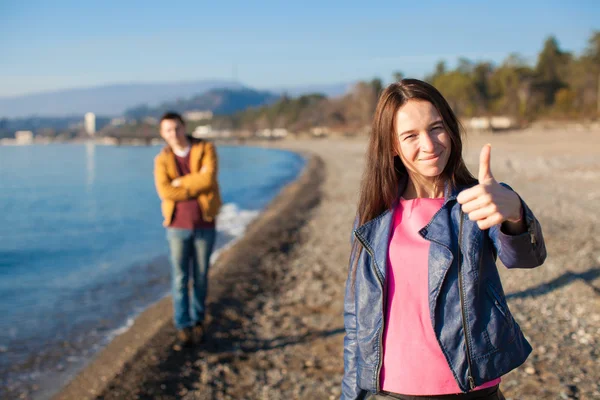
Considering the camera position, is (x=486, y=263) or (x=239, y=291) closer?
(x=486, y=263)

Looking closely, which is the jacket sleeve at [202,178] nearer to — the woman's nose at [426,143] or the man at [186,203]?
the man at [186,203]

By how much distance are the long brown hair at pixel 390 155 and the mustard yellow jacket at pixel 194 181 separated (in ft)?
11.8

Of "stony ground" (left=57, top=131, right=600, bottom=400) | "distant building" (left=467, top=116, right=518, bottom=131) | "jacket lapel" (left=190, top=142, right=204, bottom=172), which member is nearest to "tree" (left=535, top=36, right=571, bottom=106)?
"distant building" (left=467, top=116, right=518, bottom=131)

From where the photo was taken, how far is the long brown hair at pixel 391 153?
79.3 inches

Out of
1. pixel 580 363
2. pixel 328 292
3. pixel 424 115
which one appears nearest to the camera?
pixel 424 115

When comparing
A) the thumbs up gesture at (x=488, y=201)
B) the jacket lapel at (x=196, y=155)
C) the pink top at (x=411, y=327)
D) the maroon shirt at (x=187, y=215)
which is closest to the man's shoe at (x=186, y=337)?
the maroon shirt at (x=187, y=215)

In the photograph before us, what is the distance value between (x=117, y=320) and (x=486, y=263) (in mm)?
7732

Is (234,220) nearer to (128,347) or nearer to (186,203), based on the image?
(128,347)

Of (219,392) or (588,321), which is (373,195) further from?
(588,321)

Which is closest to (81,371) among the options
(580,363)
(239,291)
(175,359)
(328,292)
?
(175,359)

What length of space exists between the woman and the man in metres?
3.61

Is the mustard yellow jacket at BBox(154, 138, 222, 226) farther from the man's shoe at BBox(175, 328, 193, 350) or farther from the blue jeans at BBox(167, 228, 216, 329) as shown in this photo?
the man's shoe at BBox(175, 328, 193, 350)

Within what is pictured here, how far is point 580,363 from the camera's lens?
15.3ft

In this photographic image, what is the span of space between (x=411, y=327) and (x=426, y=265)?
227mm
